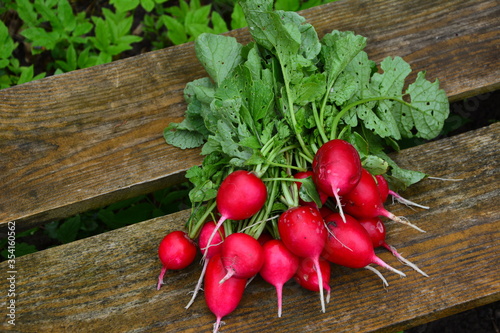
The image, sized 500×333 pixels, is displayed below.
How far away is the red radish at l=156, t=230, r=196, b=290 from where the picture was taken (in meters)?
1.33

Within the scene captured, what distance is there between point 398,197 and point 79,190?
1017 mm

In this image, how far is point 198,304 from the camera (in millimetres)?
1346

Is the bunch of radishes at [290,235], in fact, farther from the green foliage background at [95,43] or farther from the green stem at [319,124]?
the green foliage background at [95,43]

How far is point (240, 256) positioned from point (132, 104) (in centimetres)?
80

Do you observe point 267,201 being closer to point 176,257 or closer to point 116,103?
point 176,257

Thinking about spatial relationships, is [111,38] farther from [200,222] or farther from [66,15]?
[200,222]

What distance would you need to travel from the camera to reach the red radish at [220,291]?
125 cm

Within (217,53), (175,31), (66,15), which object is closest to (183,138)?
(217,53)

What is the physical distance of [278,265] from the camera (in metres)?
1.24

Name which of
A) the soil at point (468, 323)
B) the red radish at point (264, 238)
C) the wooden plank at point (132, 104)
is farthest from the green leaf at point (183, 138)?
the soil at point (468, 323)

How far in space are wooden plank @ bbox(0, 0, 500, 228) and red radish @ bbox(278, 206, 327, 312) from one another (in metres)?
0.51

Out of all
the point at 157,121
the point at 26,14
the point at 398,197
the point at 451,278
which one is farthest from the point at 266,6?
the point at 26,14

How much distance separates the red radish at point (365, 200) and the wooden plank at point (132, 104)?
0.56 m

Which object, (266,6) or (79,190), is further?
(79,190)
